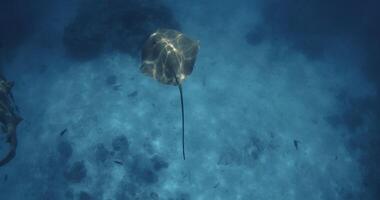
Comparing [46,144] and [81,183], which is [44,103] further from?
[81,183]

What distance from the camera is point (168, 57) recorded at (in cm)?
1284

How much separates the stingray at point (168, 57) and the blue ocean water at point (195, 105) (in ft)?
6.49

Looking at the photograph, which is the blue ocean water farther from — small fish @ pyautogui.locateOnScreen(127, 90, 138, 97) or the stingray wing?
the stingray wing

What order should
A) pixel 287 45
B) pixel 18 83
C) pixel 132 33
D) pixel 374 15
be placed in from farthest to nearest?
pixel 374 15
pixel 287 45
pixel 132 33
pixel 18 83

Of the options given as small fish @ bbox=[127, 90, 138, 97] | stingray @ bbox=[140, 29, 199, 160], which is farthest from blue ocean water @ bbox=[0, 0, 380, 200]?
stingray @ bbox=[140, 29, 199, 160]

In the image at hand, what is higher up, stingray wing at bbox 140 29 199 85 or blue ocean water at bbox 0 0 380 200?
stingray wing at bbox 140 29 199 85

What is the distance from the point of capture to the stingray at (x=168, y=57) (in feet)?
42.4

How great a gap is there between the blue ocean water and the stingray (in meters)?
1.98

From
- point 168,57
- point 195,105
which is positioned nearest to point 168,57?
point 168,57

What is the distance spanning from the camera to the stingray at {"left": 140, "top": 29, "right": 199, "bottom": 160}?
12.9 meters

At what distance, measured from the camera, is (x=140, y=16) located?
17.8 m

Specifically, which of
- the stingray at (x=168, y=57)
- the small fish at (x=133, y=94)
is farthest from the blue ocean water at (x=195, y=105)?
the stingray at (x=168, y=57)

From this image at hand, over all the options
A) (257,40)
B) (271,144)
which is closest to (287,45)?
(257,40)

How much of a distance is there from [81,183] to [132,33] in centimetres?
786
